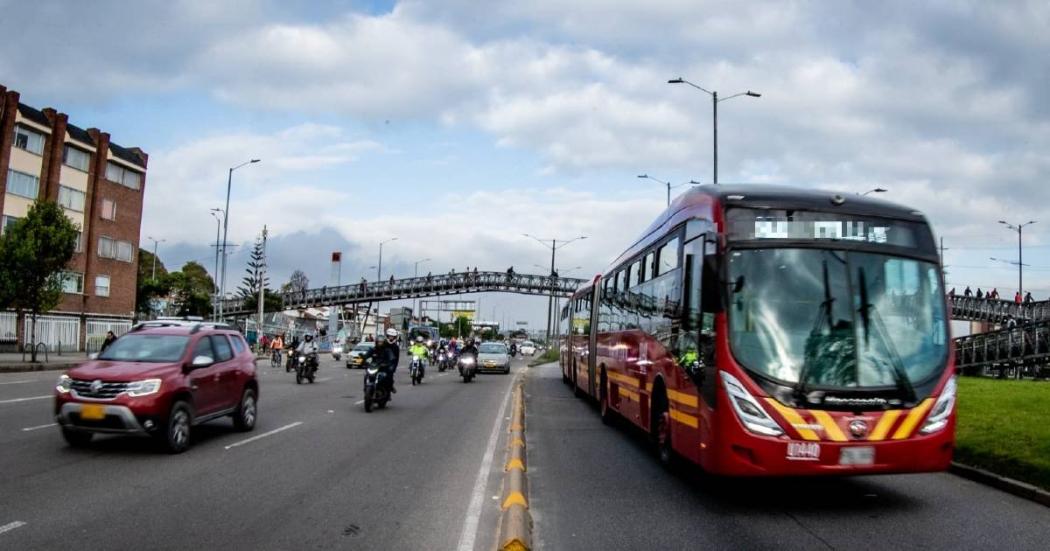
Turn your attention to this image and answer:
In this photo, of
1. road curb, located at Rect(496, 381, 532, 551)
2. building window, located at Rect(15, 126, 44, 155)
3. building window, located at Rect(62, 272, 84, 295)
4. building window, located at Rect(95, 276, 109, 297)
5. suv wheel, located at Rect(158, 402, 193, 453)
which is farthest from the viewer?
building window, located at Rect(95, 276, 109, 297)

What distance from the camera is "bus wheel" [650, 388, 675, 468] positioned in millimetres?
9977

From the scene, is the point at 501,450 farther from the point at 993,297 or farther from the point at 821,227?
the point at 993,297

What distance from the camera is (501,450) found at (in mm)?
11898

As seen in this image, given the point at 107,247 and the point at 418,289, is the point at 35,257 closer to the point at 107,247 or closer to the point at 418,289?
the point at 107,247

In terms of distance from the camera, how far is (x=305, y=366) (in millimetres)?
26141

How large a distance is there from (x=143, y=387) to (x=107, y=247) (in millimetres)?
46249

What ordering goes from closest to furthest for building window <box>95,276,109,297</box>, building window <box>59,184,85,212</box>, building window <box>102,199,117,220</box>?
building window <box>59,184,85,212</box>
building window <box>95,276,109,297</box>
building window <box>102,199,117,220</box>

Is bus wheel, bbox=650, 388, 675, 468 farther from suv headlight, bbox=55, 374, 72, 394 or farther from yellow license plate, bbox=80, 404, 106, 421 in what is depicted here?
suv headlight, bbox=55, 374, 72, 394

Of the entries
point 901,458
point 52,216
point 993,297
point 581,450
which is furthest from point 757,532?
point 993,297

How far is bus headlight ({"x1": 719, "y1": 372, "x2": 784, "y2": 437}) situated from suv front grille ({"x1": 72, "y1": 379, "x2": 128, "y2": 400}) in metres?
7.20

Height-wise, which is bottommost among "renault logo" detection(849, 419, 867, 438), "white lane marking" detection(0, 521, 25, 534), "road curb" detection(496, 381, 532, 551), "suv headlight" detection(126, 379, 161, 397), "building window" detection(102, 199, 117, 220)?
"white lane marking" detection(0, 521, 25, 534)

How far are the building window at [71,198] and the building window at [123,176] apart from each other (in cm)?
275

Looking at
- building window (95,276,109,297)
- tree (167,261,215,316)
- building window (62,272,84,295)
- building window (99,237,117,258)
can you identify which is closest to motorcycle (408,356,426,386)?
building window (62,272,84,295)

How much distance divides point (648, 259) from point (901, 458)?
5.19 m
